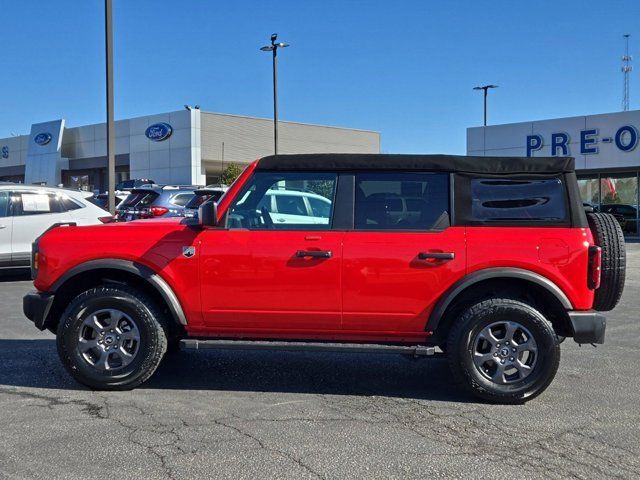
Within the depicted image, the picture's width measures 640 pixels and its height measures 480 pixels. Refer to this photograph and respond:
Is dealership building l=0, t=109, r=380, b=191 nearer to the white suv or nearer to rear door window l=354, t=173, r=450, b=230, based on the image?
the white suv

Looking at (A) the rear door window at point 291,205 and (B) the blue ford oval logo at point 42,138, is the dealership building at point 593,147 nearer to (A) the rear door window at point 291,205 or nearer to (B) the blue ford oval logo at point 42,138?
(A) the rear door window at point 291,205

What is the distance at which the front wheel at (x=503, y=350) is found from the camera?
489cm

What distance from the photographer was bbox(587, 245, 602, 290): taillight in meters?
4.87

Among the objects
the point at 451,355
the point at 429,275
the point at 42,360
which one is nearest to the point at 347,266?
the point at 429,275

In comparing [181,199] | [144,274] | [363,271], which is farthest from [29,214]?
[363,271]

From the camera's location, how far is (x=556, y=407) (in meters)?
4.94

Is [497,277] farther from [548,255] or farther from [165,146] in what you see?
[165,146]

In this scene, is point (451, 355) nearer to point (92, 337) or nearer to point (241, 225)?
point (241, 225)

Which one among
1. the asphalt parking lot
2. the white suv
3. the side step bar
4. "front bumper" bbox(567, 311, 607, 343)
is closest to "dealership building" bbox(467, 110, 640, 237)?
the white suv

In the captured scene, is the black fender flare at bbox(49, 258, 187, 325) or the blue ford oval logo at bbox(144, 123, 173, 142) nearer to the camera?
the black fender flare at bbox(49, 258, 187, 325)

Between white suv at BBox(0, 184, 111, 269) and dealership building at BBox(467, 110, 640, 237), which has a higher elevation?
dealership building at BBox(467, 110, 640, 237)

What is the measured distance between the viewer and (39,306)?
5250mm

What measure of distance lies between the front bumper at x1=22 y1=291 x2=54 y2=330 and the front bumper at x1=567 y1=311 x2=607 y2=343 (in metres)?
4.01

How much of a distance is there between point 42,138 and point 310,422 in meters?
44.6
